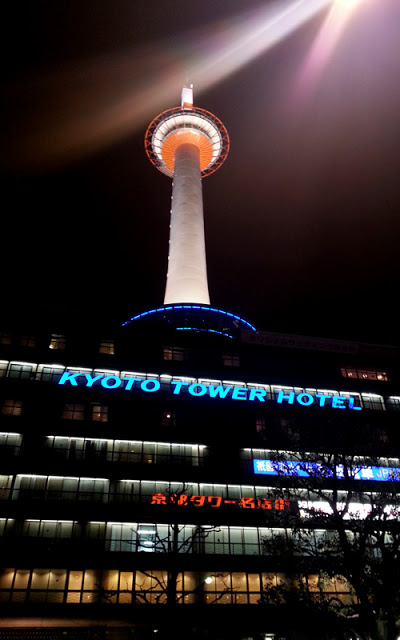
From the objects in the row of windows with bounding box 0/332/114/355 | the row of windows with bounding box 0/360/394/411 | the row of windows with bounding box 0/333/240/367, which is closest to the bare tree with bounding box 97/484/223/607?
the row of windows with bounding box 0/360/394/411

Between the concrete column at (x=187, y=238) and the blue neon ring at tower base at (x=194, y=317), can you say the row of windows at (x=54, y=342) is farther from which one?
the concrete column at (x=187, y=238)

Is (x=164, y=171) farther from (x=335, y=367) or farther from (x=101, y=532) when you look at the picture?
(x=101, y=532)

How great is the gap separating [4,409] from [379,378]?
39819 millimetres

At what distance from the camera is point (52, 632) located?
110ft

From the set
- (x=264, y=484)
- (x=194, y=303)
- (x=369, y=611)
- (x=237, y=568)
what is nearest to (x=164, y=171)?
(x=194, y=303)

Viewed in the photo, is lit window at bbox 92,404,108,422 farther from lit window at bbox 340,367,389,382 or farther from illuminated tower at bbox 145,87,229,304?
lit window at bbox 340,367,389,382

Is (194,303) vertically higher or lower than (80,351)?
higher

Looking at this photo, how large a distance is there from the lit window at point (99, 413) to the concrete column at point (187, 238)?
18.5 metres

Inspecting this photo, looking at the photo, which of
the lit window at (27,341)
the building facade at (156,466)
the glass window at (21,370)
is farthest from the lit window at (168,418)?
the lit window at (27,341)

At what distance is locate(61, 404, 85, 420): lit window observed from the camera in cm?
4481

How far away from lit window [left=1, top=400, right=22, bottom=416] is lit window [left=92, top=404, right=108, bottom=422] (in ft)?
21.1

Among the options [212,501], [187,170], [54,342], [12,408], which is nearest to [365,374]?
[212,501]

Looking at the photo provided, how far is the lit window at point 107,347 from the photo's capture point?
50.2 metres

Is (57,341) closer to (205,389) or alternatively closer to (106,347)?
(106,347)
